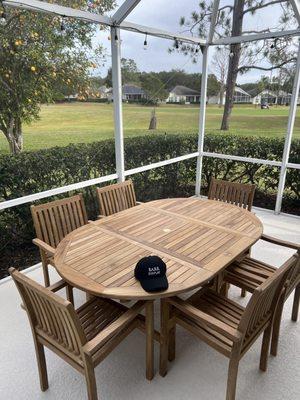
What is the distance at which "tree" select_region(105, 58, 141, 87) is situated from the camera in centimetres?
363

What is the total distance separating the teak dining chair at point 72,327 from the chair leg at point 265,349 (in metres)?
0.83

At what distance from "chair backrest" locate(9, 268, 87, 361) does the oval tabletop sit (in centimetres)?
22

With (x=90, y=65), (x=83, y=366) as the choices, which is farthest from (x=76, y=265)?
(x=90, y=65)

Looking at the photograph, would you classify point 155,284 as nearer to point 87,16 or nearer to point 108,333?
point 108,333

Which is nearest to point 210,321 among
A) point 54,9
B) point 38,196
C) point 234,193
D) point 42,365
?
point 42,365

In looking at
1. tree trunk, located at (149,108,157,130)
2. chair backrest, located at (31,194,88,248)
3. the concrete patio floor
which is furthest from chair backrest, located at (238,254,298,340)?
tree trunk, located at (149,108,157,130)

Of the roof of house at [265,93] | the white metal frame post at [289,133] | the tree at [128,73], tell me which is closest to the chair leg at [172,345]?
the tree at [128,73]

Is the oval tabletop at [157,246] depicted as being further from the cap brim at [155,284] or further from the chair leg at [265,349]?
the chair leg at [265,349]

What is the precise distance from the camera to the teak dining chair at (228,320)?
61.2 inches

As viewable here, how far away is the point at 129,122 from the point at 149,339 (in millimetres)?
3121

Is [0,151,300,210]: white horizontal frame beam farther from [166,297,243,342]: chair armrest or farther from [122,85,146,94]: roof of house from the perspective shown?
[166,297,243,342]: chair armrest

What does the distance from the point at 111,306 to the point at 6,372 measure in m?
0.86

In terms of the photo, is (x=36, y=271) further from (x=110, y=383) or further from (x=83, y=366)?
(x=83, y=366)

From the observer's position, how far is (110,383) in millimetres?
1903
